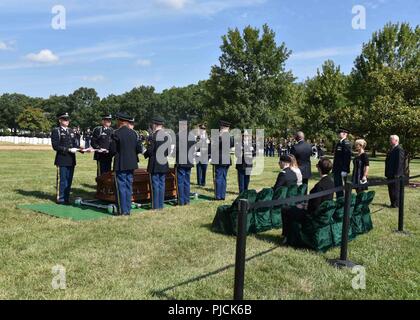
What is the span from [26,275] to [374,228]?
242 inches

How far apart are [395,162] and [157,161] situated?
240 inches

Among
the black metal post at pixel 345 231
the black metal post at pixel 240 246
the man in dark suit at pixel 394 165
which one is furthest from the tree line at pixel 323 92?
the black metal post at pixel 240 246

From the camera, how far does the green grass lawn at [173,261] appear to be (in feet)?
15.9

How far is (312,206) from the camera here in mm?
6750

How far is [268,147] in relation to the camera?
39.9 m

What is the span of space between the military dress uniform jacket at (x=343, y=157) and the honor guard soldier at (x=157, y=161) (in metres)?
4.60

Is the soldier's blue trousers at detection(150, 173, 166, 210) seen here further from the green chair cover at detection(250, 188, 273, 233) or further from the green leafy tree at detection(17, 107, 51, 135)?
the green leafy tree at detection(17, 107, 51, 135)

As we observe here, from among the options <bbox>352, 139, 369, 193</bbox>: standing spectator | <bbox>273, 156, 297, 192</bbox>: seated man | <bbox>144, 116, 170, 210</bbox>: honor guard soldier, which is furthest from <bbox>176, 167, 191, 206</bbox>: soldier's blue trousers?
<bbox>352, 139, 369, 193</bbox>: standing spectator

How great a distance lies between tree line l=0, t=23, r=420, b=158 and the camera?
17094mm

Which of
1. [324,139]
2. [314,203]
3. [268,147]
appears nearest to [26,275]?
[314,203]

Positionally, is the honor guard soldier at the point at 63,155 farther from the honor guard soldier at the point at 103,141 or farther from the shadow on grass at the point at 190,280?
the shadow on grass at the point at 190,280

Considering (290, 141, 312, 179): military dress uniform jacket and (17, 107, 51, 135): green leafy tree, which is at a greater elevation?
(17, 107, 51, 135): green leafy tree

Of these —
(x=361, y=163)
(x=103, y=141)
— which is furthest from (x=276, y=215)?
(x=103, y=141)

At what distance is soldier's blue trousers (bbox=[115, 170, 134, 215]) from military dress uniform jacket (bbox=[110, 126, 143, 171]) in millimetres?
166
